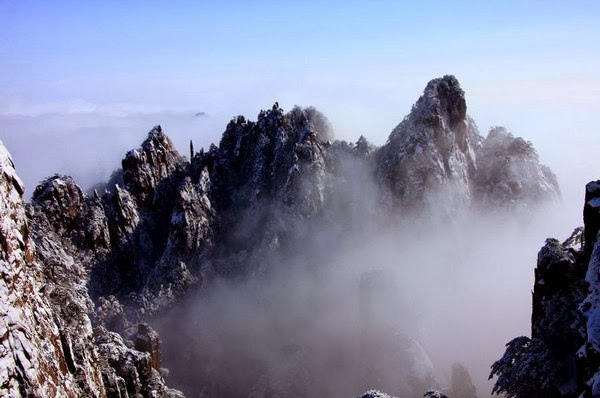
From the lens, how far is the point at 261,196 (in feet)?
287

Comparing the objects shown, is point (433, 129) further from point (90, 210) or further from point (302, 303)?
point (90, 210)

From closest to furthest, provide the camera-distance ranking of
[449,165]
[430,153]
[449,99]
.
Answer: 1. [430,153]
2. [449,165]
3. [449,99]

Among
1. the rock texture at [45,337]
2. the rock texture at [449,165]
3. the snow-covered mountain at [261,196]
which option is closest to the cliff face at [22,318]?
the rock texture at [45,337]

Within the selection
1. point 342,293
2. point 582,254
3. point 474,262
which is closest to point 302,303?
point 342,293

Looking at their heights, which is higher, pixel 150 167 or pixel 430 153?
pixel 430 153

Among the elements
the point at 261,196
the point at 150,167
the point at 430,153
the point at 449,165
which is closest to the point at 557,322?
the point at 430,153

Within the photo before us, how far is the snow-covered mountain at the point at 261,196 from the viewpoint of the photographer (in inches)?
2923

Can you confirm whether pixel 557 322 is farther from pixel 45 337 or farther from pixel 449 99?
pixel 449 99

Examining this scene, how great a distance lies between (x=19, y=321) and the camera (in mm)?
19203

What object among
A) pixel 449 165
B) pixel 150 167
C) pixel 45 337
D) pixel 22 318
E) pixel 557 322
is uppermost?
pixel 449 165

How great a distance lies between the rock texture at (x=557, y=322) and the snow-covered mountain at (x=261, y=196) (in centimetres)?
3113

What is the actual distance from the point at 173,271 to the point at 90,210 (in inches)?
639

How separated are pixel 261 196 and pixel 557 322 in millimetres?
62569

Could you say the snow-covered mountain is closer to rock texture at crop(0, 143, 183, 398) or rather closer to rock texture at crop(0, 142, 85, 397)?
rock texture at crop(0, 143, 183, 398)
